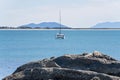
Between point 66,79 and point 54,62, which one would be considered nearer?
point 66,79

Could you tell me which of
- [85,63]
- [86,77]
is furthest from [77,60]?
[86,77]

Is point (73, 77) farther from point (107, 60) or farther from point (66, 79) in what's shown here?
point (107, 60)

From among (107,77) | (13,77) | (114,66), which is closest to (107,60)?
(114,66)

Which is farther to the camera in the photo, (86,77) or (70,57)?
(70,57)

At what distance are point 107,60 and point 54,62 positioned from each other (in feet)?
6.72

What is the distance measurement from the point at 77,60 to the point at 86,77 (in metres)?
1.53

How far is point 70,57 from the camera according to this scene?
19625 mm

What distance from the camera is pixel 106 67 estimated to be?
19.0 meters

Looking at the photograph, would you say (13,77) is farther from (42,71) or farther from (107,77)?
(107,77)

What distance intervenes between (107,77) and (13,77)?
348 centimetres

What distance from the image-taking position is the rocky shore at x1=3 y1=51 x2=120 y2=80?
18.1m

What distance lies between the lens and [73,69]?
18.5 metres

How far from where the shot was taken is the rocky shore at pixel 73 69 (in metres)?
18.1

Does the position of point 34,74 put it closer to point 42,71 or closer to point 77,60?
point 42,71
